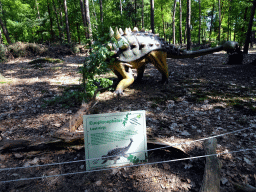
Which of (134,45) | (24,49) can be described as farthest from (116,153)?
(24,49)

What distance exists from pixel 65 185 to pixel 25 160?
0.90 metres

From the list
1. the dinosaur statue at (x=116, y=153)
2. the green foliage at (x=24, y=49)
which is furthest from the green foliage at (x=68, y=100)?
the green foliage at (x=24, y=49)

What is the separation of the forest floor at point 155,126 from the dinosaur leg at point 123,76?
0.36 m

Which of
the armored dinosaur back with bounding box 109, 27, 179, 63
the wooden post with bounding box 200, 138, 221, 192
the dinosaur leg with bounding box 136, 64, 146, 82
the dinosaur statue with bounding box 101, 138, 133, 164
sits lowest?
the wooden post with bounding box 200, 138, 221, 192

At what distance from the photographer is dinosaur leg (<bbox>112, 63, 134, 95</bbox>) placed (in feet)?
15.6

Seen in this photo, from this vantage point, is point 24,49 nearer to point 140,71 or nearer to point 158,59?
point 140,71

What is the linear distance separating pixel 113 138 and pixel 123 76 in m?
3.03

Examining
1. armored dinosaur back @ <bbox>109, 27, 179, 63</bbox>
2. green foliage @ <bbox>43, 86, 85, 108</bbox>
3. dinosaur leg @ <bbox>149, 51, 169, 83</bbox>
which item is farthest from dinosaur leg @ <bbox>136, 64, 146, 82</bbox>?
green foliage @ <bbox>43, 86, 85, 108</bbox>

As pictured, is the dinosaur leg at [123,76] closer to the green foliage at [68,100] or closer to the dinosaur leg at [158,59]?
the dinosaur leg at [158,59]

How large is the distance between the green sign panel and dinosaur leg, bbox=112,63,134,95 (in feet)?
8.48

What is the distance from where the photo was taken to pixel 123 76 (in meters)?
4.93

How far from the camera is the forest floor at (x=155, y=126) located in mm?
2187

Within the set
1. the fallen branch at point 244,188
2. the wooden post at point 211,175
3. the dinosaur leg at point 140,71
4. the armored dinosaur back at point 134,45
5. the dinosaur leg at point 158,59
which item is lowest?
the fallen branch at point 244,188

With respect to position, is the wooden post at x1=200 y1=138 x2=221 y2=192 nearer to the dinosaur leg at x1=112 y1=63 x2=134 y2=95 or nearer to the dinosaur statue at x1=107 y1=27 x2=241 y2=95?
the dinosaur leg at x1=112 y1=63 x2=134 y2=95
